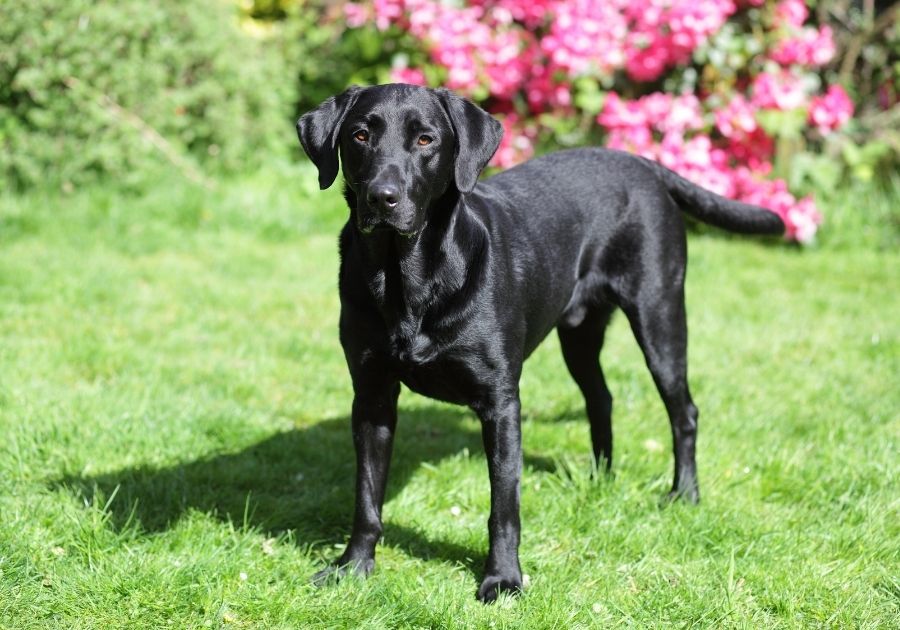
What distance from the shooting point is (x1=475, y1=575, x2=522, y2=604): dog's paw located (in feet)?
9.60

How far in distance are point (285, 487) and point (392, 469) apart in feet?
1.34

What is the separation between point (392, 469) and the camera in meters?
3.79

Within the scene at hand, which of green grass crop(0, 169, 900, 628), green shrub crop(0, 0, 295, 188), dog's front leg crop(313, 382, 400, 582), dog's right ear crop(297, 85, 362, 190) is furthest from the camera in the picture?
green shrub crop(0, 0, 295, 188)

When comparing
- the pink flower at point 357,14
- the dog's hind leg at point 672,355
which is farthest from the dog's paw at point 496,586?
the pink flower at point 357,14

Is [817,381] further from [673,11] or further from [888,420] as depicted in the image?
[673,11]

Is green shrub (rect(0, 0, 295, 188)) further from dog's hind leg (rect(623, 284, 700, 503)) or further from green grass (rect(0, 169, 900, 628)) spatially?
dog's hind leg (rect(623, 284, 700, 503))

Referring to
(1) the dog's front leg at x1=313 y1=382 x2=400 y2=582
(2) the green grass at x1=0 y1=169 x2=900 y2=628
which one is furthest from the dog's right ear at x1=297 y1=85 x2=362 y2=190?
(2) the green grass at x1=0 y1=169 x2=900 y2=628

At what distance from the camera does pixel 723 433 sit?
414cm

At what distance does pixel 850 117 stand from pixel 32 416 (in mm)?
5895

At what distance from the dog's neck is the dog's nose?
0.67 feet

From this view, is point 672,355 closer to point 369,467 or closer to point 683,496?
point 683,496

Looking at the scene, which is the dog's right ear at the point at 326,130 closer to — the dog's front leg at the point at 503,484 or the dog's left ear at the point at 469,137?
the dog's left ear at the point at 469,137

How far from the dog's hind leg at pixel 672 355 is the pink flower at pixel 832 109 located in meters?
3.79

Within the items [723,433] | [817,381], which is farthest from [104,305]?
[817,381]
